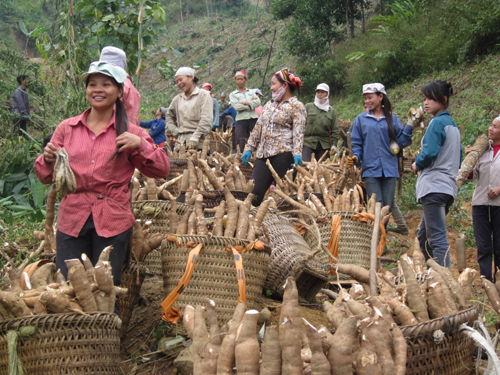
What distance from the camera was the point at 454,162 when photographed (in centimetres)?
385

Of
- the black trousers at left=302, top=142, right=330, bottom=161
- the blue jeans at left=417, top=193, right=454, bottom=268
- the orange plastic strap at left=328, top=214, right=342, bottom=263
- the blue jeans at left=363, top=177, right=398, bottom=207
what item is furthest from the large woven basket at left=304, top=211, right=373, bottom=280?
the black trousers at left=302, top=142, right=330, bottom=161

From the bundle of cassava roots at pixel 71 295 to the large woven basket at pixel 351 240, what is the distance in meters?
2.32

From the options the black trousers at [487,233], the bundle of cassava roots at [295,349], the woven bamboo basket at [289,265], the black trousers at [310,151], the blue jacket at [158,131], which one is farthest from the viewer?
the blue jacket at [158,131]

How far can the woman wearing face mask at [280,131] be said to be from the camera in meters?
4.79

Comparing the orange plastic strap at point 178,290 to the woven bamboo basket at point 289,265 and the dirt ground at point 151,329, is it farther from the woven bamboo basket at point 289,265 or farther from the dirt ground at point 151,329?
the woven bamboo basket at point 289,265

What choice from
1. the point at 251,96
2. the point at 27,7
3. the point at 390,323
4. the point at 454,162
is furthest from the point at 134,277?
the point at 27,7

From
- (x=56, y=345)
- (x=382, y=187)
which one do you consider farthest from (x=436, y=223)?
(x=56, y=345)

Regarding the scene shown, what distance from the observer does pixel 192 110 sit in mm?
5961

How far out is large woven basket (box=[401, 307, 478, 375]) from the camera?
1.74 metres

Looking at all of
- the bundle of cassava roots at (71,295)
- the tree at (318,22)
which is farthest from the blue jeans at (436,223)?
the tree at (318,22)

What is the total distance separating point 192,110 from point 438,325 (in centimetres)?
469

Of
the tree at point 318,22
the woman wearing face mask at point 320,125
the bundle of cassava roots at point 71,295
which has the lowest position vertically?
the bundle of cassava roots at point 71,295

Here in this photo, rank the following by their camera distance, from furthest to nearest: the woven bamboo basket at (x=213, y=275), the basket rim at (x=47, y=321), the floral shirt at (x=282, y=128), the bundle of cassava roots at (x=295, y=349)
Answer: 1. the floral shirt at (x=282, y=128)
2. the woven bamboo basket at (x=213, y=275)
3. the basket rim at (x=47, y=321)
4. the bundle of cassava roots at (x=295, y=349)

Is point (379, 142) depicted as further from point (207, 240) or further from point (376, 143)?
point (207, 240)
